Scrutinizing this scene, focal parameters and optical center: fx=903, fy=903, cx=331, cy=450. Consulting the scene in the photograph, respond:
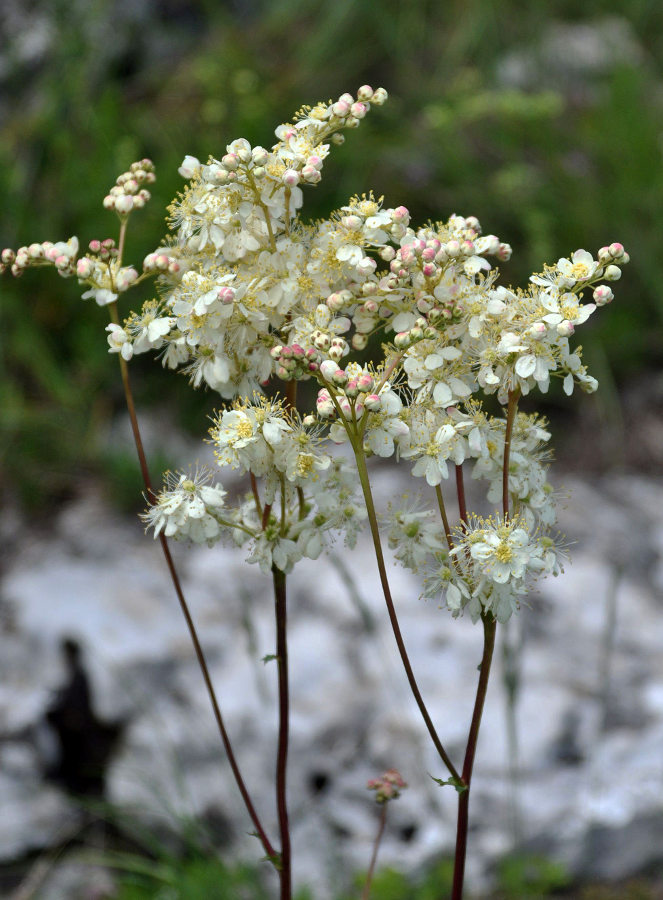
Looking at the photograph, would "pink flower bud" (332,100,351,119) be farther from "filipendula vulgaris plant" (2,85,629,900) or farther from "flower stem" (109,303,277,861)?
"flower stem" (109,303,277,861)

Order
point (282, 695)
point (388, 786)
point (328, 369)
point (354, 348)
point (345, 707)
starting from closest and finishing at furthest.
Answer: point (328, 369) < point (354, 348) < point (282, 695) < point (388, 786) < point (345, 707)

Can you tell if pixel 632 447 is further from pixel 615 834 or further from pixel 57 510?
pixel 57 510

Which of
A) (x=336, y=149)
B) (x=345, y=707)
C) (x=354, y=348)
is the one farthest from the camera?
(x=336, y=149)

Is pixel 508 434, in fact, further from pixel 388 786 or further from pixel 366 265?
pixel 388 786

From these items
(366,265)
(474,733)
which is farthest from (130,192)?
(474,733)

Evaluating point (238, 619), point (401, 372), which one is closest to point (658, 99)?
point (238, 619)

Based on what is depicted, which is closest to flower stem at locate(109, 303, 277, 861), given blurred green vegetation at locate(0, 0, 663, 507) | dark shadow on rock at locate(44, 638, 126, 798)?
dark shadow on rock at locate(44, 638, 126, 798)

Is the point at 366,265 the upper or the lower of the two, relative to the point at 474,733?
upper
